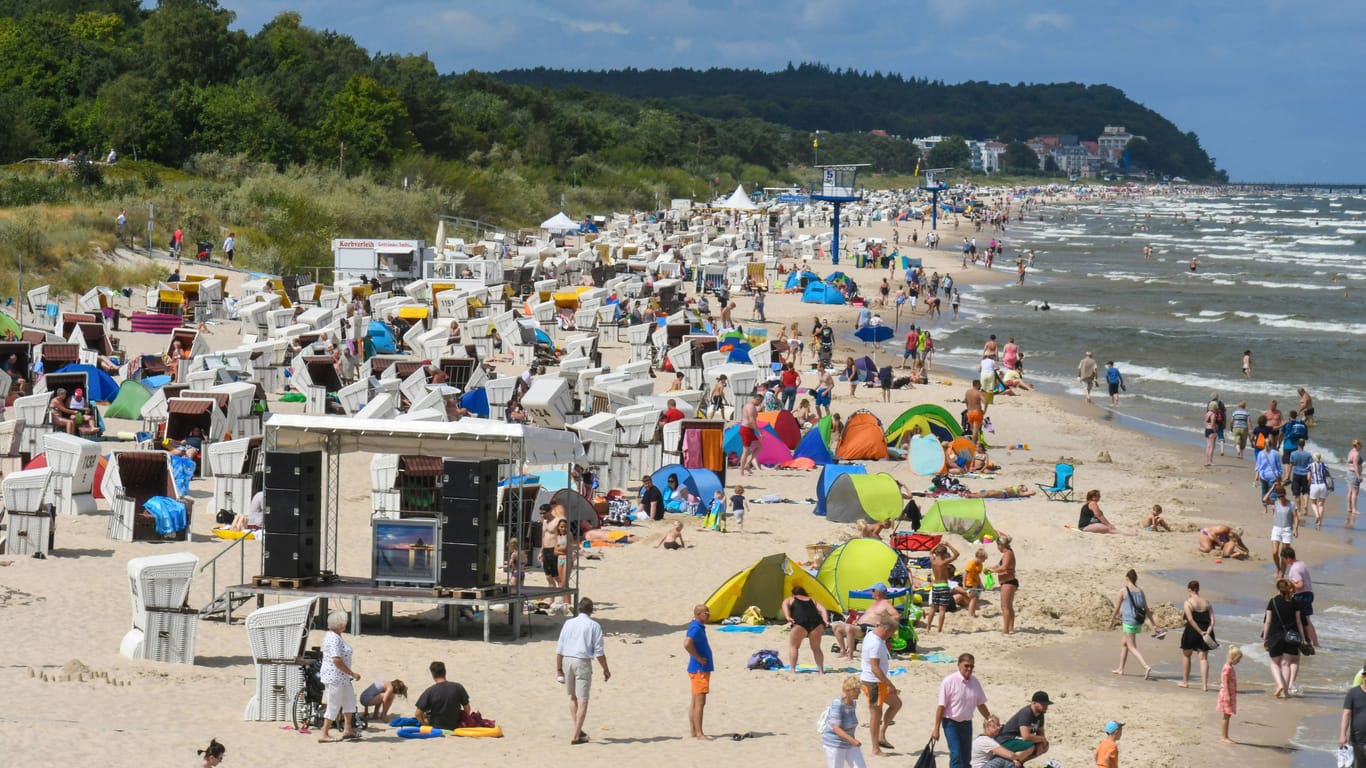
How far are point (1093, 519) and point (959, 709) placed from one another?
937cm

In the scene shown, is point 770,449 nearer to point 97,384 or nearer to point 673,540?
point 673,540

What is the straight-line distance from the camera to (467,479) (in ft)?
40.1

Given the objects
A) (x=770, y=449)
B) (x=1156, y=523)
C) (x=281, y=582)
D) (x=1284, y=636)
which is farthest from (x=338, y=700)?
(x=770, y=449)

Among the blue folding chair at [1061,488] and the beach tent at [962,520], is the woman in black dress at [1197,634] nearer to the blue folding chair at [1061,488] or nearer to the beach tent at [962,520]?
the beach tent at [962,520]

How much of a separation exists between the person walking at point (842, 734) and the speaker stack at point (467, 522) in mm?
3953

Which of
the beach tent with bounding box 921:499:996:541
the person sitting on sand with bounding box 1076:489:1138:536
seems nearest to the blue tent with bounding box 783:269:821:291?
the person sitting on sand with bounding box 1076:489:1138:536

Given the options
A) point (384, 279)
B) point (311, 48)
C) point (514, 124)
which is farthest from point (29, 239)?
point (514, 124)

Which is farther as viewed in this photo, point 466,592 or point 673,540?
point 673,540

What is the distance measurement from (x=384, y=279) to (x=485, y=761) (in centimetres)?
2973

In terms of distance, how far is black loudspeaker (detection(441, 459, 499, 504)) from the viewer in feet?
40.0

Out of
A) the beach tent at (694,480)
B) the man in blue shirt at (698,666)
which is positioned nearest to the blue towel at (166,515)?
the beach tent at (694,480)

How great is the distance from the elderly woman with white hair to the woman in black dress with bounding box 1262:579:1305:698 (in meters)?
6.68

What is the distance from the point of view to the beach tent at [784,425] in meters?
21.8

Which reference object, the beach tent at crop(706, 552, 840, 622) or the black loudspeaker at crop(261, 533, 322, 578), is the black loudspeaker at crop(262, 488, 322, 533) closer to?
the black loudspeaker at crop(261, 533, 322, 578)
